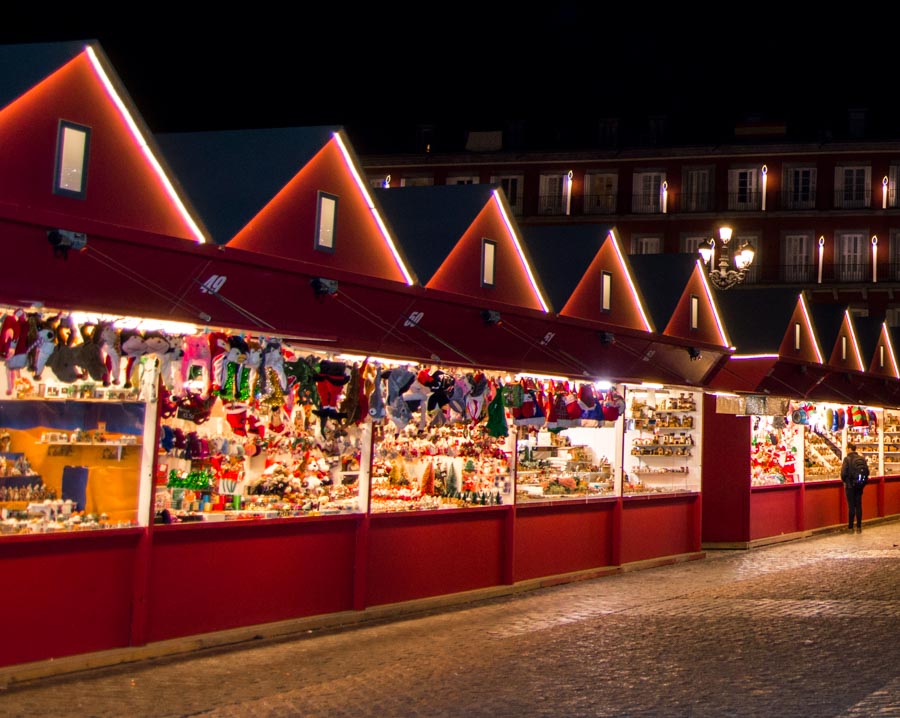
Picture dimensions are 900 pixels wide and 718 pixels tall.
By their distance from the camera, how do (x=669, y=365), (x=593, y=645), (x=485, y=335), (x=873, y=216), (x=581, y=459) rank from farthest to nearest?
1. (x=873, y=216)
2. (x=669, y=365)
3. (x=581, y=459)
4. (x=485, y=335)
5. (x=593, y=645)

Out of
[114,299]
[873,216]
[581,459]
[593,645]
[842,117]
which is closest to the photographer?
[114,299]

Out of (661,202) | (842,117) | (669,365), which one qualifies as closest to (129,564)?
(669,365)

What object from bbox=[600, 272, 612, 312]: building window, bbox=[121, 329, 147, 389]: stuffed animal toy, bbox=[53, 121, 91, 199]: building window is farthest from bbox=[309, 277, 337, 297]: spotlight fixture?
bbox=[600, 272, 612, 312]: building window

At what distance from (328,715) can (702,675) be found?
11.9 ft

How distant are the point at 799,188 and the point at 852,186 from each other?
2462 millimetres

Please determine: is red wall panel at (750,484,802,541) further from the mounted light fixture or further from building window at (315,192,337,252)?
building window at (315,192,337,252)

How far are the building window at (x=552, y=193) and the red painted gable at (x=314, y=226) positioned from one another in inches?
1943

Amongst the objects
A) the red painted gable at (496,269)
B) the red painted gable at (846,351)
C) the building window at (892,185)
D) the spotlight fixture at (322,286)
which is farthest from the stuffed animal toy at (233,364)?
the building window at (892,185)

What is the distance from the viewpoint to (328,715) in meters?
9.44

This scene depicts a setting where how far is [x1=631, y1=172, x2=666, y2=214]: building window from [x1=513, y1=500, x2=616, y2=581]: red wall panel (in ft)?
145

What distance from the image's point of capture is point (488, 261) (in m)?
16.4

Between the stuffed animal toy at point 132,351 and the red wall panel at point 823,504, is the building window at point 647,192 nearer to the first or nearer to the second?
the red wall panel at point 823,504

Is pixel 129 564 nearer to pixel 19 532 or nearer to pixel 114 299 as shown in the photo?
pixel 19 532

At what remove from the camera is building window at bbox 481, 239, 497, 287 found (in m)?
16.2
